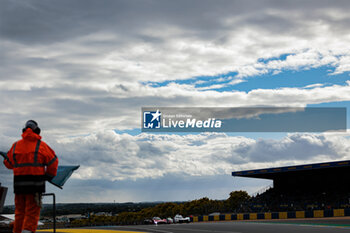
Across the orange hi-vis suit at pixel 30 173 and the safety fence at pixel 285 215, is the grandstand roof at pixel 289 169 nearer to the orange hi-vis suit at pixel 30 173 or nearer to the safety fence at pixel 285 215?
the safety fence at pixel 285 215

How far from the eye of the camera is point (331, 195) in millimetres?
54375

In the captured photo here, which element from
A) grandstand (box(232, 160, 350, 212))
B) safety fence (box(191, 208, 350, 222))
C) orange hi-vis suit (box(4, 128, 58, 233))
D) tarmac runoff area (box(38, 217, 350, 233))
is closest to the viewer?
orange hi-vis suit (box(4, 128, 58, 233))

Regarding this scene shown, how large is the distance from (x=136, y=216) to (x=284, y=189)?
103690mm

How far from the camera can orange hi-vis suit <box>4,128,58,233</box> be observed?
6.12m

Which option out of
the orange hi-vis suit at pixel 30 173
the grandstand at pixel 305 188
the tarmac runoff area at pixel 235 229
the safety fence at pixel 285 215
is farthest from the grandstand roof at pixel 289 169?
the orange hi-vis suit at pixel 30 173

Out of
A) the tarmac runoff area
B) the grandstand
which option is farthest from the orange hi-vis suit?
the grandstand

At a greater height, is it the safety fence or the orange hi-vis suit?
the orange hi-vis suit

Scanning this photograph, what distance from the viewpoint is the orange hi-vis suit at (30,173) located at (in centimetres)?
612

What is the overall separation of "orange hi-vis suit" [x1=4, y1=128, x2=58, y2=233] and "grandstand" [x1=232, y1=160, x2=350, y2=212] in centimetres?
4403

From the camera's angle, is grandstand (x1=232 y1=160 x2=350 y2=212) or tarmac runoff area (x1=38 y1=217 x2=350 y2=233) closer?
tarmac runoff area (x1=38 y1=217 x2=350 y2=233)

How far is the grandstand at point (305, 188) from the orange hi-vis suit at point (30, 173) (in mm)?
44033

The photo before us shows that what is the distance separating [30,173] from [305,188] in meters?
60.0

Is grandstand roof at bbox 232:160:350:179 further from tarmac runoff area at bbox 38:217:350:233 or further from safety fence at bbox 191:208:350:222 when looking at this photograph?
tarmac runoff area at bbox 38:217:350:233

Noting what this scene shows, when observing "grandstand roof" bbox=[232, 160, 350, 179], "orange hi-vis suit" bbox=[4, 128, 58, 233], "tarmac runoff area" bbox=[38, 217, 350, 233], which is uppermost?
"grandstand roof" bbox=[232, 160, 350, 179]
